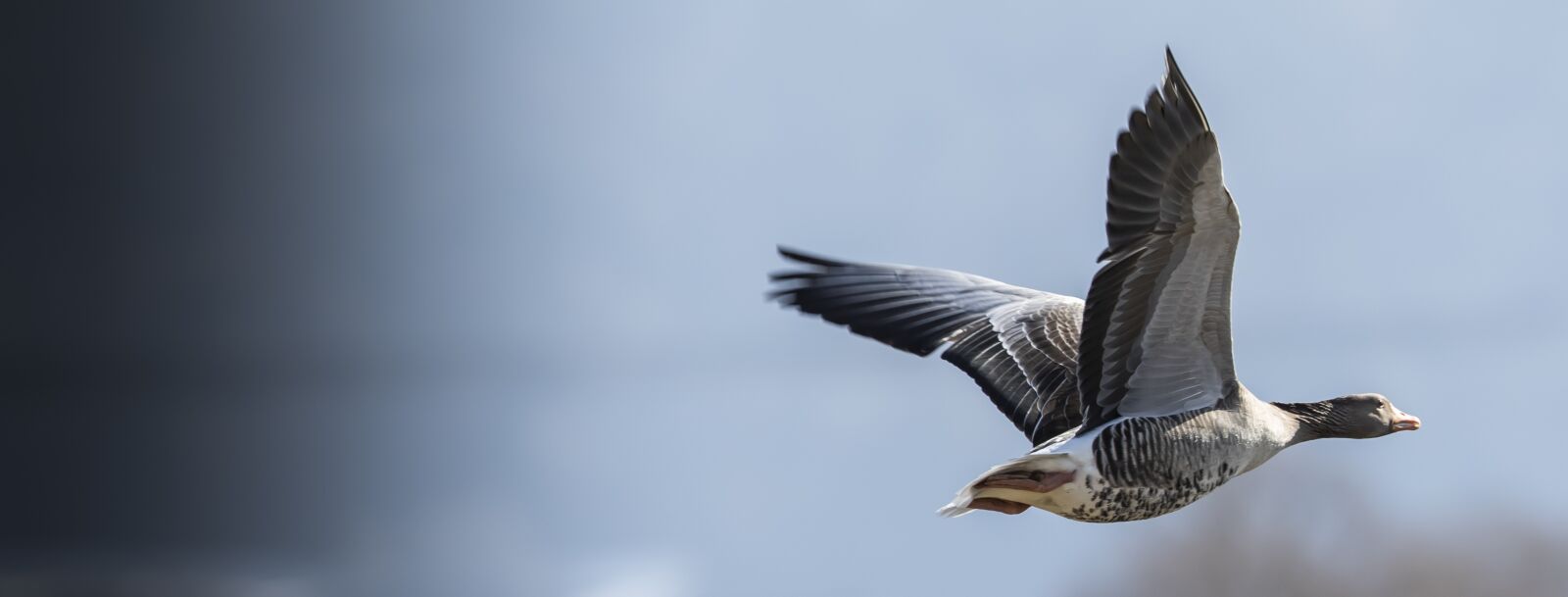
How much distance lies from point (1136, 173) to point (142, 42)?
5240cm

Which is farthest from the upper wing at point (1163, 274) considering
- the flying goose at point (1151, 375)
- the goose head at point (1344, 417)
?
the goose head at point (1344, 417)

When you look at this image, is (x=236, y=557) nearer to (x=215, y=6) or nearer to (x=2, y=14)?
(x=2, y=14)

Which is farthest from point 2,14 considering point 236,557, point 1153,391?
point 1153,391

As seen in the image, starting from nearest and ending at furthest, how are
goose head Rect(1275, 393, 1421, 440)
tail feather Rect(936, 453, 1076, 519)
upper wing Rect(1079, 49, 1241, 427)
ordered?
upper wing Rect(1079, 49, 1241, 427) < tail feather Rect(936, 453, 1076, 519) < goose head Rect(1275, 393, 1421, 440)

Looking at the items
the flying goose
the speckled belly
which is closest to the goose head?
the flying goose

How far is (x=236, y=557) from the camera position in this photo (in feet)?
162

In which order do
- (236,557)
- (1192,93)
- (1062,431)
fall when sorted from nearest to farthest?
(1192,93)
(1062,431)
(236,557)

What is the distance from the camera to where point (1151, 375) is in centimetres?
779

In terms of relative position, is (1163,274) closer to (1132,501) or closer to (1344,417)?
(1132,501)

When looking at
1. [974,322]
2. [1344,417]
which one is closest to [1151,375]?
[1344,417]

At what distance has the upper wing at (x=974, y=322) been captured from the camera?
30.2 ft

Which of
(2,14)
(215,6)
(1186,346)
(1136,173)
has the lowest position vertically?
(1186,346)

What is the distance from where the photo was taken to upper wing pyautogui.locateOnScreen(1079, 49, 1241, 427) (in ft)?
23.0

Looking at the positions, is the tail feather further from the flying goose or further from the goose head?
the goose head
